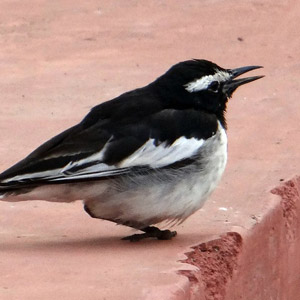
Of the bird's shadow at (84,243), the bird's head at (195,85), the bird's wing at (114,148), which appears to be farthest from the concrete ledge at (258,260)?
the bird's head at (195,85)

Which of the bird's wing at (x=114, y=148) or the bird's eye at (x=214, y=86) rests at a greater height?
the bird's eye at (x=214, y=86)

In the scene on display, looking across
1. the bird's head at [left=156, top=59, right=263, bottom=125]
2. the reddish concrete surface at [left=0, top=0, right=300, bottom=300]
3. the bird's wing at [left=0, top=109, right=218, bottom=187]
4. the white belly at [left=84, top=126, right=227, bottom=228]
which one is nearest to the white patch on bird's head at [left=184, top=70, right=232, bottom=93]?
the bird's head at [left=156, top=59, right=263, bottom=125]

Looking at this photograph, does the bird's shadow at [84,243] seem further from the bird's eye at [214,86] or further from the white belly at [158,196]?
the bird's eye at [214,86]

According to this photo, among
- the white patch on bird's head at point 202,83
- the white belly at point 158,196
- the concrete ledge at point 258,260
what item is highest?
the white patch on bird's head at point 202,83

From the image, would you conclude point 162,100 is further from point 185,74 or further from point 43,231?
point 43,231

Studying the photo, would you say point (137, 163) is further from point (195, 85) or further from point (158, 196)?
point (195, 85)

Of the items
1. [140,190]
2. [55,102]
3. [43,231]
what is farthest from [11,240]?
[55,102]

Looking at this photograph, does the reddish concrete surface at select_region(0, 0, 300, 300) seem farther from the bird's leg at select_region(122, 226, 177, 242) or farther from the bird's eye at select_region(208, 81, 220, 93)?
the bird's eye at select_region(208, 81, 220, 93)
